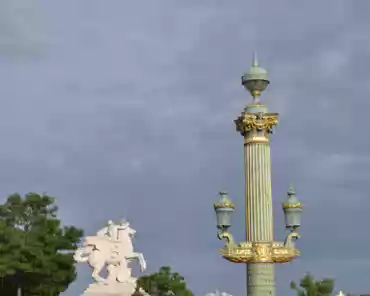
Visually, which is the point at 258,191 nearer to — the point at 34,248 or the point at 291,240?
the point at 291,240

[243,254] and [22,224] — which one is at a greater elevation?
[22,224]

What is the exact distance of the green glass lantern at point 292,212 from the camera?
81.1 ft

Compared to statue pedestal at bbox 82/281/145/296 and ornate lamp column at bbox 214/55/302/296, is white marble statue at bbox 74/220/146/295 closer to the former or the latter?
statue pedestal at bbox 82/281/145/296

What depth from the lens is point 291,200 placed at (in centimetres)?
2478

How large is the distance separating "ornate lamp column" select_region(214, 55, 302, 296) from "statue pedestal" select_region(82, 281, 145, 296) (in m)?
3.45

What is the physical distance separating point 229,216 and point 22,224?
12.8 metres

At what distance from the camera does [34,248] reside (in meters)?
30.6

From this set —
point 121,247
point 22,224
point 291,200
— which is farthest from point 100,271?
point 22,224

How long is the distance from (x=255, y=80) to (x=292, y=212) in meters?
4.24

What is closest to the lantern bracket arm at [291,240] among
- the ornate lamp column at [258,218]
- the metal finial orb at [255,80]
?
the ornate lamp column at [258,218]

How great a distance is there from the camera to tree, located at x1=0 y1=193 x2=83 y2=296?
30.2 m

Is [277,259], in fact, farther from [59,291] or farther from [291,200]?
[59,291]

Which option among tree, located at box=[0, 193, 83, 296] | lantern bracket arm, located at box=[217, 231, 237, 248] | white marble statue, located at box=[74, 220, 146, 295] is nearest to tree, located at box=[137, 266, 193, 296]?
tree, located at box=[0, 193, 83, 296]

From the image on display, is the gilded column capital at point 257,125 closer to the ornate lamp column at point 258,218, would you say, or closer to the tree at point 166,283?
the ornate lamp column at point 258,218
